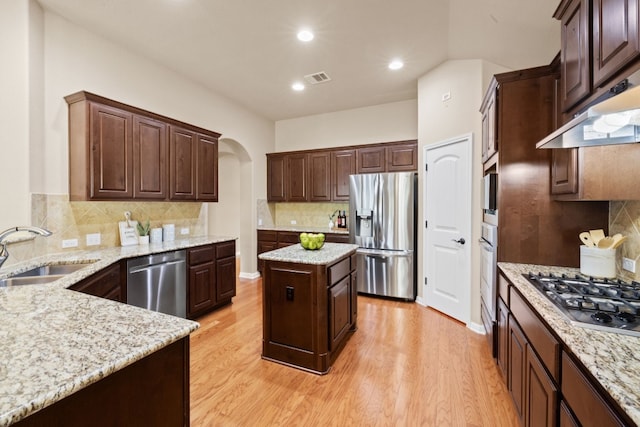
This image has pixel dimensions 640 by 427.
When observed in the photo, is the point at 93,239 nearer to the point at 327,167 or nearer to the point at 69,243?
the point at 69,243

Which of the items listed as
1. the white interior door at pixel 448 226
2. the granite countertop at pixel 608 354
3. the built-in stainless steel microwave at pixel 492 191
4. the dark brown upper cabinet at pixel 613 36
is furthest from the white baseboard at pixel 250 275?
the dark brown upper cabinet at pixel 613 36

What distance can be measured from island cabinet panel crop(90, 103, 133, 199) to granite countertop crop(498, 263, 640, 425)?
3417 mm

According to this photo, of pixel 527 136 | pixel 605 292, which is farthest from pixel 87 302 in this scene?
pixel 527 136

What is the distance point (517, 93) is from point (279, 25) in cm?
221

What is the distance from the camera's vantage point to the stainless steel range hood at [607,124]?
999 millimetres

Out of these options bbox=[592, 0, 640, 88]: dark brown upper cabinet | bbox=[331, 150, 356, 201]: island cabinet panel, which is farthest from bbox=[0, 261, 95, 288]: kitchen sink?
bbox=[331, 150, 356, 201]: island cabinet panel

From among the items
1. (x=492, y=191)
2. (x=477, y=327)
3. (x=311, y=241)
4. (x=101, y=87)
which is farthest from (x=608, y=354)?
(x=101, y=87)

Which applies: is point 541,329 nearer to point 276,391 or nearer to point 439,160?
point 276,391

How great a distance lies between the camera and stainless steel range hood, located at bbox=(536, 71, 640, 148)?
100 centimetres

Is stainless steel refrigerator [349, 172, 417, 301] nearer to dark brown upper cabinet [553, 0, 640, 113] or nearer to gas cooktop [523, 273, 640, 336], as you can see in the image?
gas cooktop [523, 273, 640, 336]

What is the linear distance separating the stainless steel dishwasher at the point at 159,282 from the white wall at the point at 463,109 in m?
3.21

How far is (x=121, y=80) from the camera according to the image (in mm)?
3049

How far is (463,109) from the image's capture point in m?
3.15

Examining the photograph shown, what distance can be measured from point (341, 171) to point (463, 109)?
2185 mm
